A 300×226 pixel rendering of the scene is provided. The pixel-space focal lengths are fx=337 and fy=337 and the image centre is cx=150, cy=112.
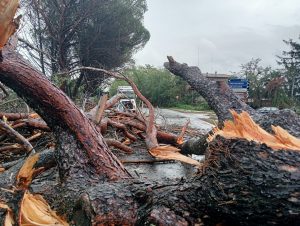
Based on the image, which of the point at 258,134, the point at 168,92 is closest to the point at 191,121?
the point at 258,134

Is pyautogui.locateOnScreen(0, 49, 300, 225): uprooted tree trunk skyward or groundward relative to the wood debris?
groundward

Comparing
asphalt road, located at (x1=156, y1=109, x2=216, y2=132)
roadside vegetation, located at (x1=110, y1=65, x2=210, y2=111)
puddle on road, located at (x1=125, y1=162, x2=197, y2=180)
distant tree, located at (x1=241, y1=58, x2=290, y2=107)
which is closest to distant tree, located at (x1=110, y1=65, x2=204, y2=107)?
roadside vegetation, located at (x1=110, y1=65, x2=210, y2=111)

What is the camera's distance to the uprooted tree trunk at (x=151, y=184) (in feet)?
4.79

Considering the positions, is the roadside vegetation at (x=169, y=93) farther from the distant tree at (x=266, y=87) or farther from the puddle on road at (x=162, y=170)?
the puddle on road at (x=162, y=170)

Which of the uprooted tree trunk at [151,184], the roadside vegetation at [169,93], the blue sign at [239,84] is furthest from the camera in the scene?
the roadside vegetation at [169,93]

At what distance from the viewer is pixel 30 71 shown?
235cm

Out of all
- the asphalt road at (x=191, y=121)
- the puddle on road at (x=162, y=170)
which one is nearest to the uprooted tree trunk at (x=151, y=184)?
the puddle on road at (x=162, y=170)

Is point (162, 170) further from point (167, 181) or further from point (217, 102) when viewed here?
point (167, 181)

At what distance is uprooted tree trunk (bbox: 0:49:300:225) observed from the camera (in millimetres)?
1459

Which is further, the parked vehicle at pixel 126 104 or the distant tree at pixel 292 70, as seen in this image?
the distant tree at pixel 292 70

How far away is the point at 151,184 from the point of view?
6.14ft

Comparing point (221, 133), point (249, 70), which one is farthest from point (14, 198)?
point (249, 70)

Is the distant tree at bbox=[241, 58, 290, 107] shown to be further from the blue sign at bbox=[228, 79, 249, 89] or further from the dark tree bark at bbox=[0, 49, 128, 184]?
the dark tree bark at bbox=[0, 49, 128, 184]

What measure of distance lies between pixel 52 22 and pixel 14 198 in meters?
13.9
